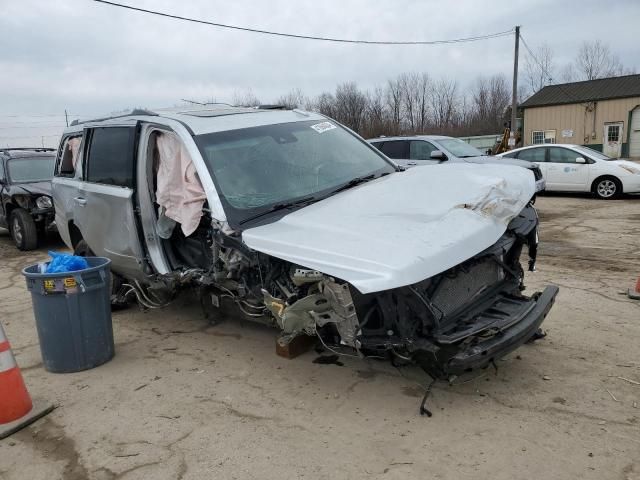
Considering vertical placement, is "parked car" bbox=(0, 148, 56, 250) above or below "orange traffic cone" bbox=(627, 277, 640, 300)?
above

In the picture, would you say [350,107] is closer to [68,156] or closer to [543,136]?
[543,136]

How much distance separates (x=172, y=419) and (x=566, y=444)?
2394mm

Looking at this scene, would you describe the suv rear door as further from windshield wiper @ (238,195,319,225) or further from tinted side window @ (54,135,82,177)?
windshield wiper @ (238,195,319,225)

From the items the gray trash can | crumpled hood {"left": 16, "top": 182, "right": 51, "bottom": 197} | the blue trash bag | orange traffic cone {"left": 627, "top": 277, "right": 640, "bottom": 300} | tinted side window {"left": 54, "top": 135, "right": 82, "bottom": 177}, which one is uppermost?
tinted side window {"left": 54, "top": 135, "right": 82, "bottom": 177}

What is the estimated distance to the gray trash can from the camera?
13.2ft

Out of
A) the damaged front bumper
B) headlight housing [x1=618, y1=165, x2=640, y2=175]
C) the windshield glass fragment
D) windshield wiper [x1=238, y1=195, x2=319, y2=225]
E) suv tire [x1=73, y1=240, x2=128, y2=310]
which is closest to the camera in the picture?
the damaged front bumper

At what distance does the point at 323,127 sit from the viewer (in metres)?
5.10

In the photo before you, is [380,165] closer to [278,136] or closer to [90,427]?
[278,136]

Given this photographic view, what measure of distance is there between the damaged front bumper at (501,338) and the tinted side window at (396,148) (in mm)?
8460

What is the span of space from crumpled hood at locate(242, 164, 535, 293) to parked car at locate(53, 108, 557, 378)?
0.5 inches

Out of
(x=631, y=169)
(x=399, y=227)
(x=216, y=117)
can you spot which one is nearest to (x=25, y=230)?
(x=216, y=117)

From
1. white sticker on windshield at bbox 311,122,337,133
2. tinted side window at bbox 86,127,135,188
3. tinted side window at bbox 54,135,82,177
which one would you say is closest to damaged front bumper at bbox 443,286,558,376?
white sticker on windshield at bbox 311,122,337,133

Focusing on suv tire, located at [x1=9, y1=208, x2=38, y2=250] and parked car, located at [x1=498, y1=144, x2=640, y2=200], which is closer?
suv tire, located at [x1=9, y1=208, x2=38, y2=250]

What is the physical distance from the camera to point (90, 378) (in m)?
4.20
